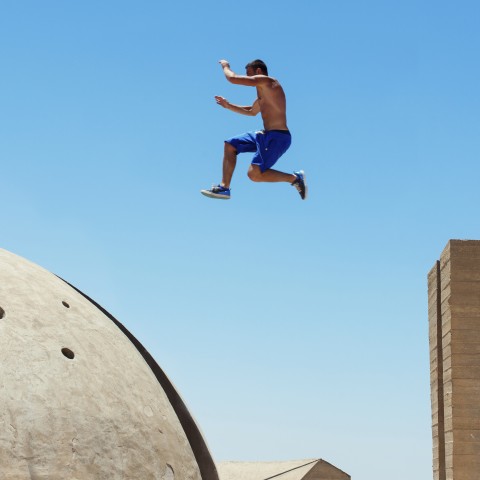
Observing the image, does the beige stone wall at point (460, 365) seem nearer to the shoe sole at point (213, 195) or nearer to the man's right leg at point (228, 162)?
the man's right leg at point (228, 162)

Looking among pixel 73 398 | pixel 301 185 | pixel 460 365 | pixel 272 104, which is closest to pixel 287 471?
pixel 460 365

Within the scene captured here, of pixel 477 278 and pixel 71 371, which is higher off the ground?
pixel 477 278

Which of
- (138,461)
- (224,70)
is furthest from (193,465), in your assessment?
(224,70)

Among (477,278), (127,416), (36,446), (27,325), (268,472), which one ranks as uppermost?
(268,472)

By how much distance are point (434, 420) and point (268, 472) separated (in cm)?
2642

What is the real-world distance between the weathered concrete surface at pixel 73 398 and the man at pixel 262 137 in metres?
2.30

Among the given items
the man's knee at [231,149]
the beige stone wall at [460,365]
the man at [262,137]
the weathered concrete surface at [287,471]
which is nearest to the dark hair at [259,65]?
the man at [262,137]

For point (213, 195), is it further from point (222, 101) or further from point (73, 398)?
point (73, 398)

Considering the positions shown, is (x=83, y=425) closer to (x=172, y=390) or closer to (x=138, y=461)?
(x=138, y=461)

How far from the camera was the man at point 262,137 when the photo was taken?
1026 cm

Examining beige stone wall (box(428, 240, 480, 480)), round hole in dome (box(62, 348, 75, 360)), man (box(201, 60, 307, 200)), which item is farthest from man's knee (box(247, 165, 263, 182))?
beige stone wall (box(428, 240, 480, 480))

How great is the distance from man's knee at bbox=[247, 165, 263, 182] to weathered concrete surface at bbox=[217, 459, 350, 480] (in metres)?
28.8

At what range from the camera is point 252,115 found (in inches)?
433

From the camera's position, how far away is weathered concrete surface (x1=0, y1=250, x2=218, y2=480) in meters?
7.40
